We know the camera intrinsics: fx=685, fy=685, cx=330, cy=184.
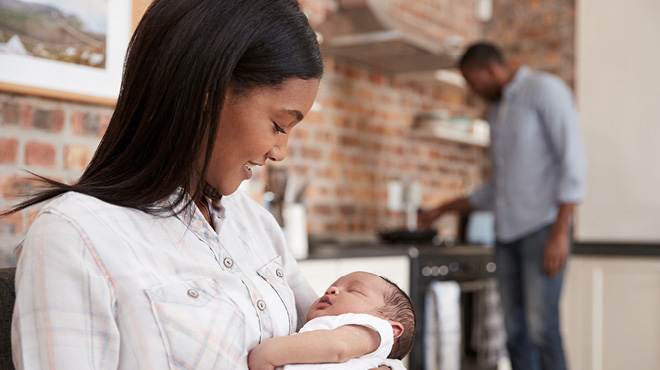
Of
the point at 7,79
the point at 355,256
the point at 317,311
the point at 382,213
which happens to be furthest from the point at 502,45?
the point at 317,311

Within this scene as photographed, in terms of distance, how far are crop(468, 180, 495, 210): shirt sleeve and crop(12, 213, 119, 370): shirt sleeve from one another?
3.24 m

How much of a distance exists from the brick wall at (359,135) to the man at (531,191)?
84 cm

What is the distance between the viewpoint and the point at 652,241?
4.11 meters

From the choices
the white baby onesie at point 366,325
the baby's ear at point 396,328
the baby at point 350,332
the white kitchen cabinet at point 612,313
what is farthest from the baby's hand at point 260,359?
the white kitchen cabinet at point 612,313

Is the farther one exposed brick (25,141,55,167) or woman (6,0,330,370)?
exposed brick (25,141,55,167)

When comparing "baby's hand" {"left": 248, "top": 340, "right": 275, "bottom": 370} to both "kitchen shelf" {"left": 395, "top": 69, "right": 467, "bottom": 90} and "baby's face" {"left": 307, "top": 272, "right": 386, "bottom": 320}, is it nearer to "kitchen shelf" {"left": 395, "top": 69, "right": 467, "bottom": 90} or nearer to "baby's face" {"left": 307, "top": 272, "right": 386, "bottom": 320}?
"baby's face" {"left": 307, "top": 272, "right": 386, "bottom": 320}

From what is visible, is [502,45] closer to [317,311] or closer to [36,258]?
[317,311]

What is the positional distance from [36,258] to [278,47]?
46 centimetres

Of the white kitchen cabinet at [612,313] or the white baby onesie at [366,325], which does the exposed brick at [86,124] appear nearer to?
the white baby onesie at [366,325]

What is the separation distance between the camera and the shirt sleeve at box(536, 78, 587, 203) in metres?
3.19

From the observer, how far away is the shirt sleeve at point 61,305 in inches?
33.2

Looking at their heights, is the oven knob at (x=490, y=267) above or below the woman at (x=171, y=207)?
below

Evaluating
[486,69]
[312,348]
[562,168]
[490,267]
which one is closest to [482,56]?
[486,69]

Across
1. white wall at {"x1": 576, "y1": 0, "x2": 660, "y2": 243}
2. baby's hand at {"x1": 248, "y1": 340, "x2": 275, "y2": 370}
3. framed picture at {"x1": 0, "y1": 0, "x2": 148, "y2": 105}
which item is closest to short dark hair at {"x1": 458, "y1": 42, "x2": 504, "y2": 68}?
white wall at {"x1": 576, "y1": 0, "x2": 660, "y2": 243}
